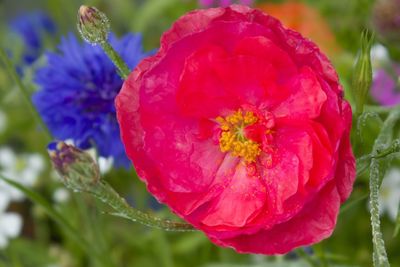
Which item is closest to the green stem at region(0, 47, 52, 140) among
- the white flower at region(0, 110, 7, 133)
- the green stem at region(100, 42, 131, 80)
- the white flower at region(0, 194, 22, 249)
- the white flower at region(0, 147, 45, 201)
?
the green stem at region(100, 42, 131, 80)

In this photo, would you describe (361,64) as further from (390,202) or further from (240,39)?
(390,202)

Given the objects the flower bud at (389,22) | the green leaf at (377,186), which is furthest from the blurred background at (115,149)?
the green leaf at (377,186)

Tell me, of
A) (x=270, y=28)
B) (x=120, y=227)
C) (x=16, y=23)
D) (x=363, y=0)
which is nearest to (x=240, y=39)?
(x=270, y=28)

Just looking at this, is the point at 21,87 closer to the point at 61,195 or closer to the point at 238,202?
the point at 238,202

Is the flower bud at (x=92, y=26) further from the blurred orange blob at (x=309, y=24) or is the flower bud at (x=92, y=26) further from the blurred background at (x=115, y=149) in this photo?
the blurred orange blob at (x=309, y=24)

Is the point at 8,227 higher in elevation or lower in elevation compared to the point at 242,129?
lower

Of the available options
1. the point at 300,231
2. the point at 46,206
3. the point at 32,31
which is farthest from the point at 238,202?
the point at 32,31
